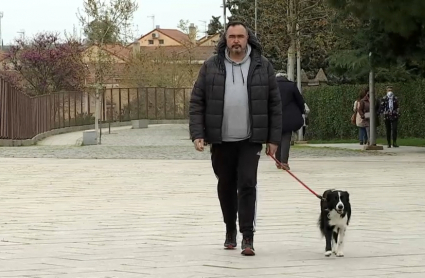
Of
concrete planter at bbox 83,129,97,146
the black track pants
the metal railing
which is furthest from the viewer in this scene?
the metal railing

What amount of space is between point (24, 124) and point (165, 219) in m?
31.5

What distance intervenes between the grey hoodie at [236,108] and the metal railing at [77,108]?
2815 centimetres

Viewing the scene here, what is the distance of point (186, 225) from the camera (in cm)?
1024

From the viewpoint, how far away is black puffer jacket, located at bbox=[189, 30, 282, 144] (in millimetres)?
8016

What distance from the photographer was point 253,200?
26.9 feet

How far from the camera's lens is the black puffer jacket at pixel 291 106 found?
53.9ft

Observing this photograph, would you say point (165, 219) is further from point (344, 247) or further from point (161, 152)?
point (161, 152)

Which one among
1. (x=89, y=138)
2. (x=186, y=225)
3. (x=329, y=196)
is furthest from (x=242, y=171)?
(x=89, y=138)

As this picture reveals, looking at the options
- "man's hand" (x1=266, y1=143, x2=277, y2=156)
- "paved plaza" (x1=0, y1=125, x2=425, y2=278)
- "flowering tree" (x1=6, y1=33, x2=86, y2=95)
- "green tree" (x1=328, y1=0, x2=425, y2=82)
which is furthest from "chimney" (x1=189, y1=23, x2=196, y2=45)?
"man's hand" (x1=266, y1=143, x2=277, y2=156)

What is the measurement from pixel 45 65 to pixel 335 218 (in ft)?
207

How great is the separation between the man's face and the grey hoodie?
0.58 feet

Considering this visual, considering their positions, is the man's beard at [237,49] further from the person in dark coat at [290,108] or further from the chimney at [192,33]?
the chimney at [192,33]

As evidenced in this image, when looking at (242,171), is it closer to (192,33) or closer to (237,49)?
(237,49)

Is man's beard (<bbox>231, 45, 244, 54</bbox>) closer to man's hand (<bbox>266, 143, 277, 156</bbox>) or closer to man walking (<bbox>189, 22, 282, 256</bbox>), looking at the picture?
man walking (<bbox>189, 22, 282, 256</bbox>)
